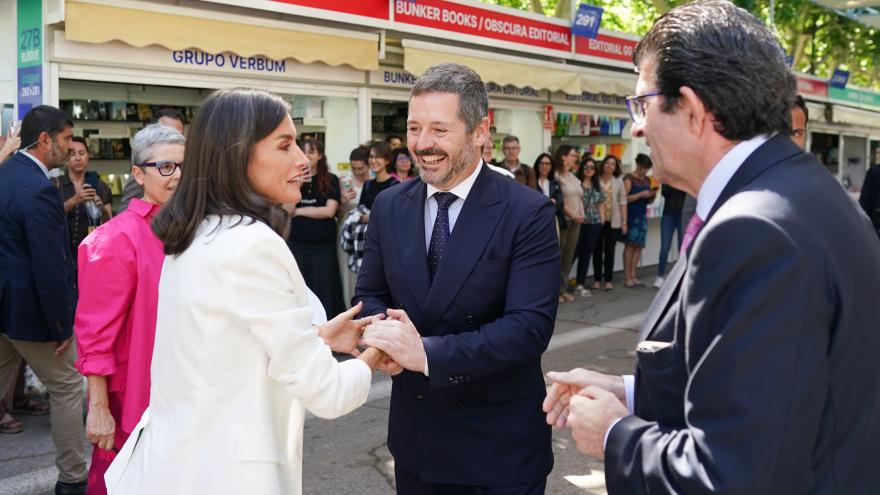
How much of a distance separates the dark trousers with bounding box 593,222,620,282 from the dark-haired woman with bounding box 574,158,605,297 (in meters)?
0.25

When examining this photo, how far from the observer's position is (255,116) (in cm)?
217

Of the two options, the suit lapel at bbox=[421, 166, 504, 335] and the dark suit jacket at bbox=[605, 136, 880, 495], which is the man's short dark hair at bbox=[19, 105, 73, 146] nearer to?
the suit lapel at bbox=[421, 166, 504, 335]

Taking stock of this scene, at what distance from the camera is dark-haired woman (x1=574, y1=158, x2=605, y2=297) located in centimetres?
1160

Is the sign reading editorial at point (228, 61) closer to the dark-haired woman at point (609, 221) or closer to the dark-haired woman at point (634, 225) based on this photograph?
the dark-haired woman at point (609, 221)

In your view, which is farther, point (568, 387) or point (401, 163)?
point (401, 163)

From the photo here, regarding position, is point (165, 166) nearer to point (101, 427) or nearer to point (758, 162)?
point (101, 427)

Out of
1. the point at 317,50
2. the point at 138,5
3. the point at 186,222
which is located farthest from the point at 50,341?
the point at 317,50

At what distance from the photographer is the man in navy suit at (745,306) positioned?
128 centimetres

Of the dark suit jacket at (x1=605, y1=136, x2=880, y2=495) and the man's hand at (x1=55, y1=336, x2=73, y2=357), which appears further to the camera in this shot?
the man's hand at (x1=55, y1=336, x2=73, y2=357)

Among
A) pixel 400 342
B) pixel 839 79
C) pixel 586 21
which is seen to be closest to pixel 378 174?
pixel 586 21

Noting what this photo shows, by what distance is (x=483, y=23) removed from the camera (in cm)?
1078

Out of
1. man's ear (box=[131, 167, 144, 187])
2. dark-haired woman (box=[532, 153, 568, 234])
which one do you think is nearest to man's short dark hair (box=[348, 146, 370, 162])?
dark-haired woman (box=[532, 153, 568, 234])

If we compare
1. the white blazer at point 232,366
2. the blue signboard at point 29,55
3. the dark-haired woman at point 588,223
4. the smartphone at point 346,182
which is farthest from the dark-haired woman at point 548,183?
the white blazer at point 232,366

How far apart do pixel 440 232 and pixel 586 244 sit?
363 inches
